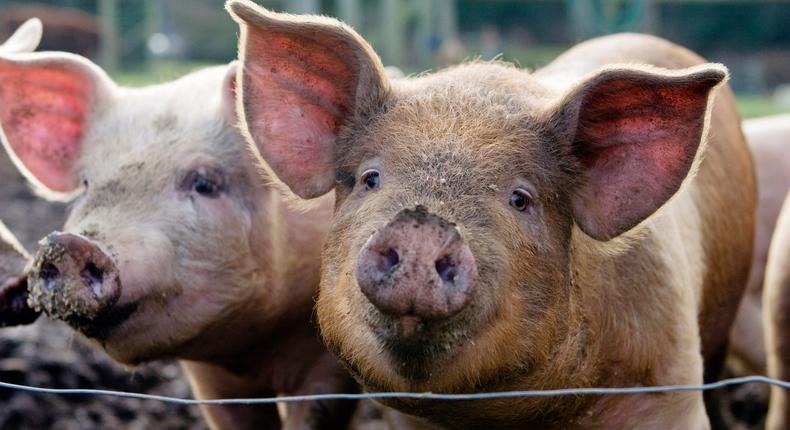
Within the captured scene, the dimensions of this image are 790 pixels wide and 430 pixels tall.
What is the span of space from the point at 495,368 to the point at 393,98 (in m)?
1.00

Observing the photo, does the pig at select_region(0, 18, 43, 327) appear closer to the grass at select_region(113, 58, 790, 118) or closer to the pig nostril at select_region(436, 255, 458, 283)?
the pig nostril at select_region(436, 255, 458, 283)

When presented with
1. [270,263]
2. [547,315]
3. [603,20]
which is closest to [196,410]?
Result: [270,263]

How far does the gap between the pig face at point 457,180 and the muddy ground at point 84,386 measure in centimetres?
192

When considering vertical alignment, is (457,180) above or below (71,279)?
above

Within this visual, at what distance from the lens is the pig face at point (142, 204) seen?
4051 mm

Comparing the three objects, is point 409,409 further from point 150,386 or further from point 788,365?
point 150,386

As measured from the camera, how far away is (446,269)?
2963mm

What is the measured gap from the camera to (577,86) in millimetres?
3561

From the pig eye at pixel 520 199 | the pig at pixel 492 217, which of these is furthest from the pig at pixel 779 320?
the pig eye at pixel 520 199

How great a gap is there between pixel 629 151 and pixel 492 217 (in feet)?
2.16

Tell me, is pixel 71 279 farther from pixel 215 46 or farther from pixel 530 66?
pixel 215 46

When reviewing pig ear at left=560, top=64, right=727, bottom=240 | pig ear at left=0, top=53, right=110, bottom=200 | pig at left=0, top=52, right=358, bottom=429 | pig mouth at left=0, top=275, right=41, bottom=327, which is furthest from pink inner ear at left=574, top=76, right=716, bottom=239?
pig ear at left=0, top=53, right=110, bottom=200

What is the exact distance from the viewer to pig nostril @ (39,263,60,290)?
387 centimetres

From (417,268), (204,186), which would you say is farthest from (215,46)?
(417,268)
